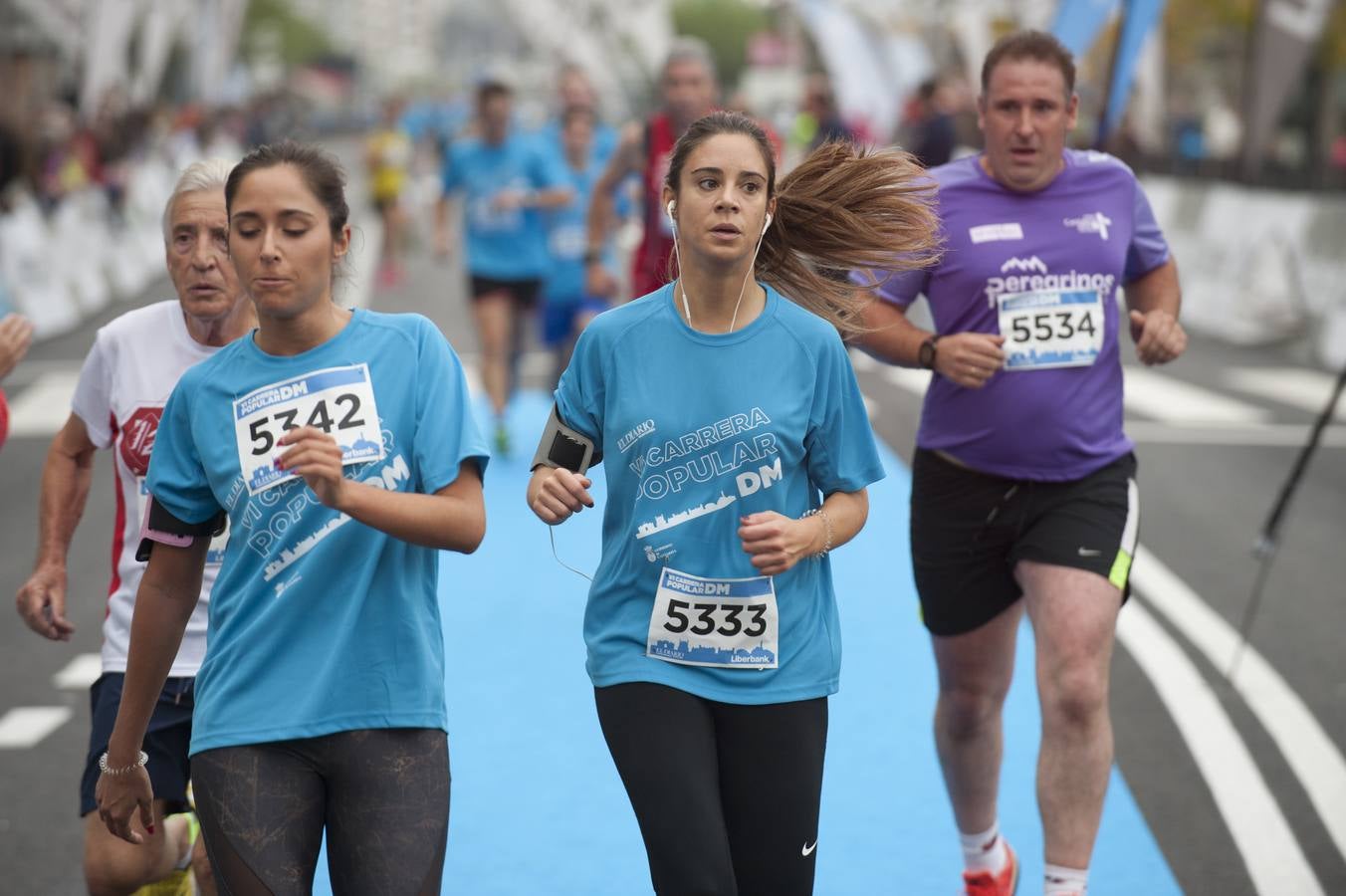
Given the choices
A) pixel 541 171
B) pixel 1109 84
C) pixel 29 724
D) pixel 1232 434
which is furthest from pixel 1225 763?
pixel 1232 434

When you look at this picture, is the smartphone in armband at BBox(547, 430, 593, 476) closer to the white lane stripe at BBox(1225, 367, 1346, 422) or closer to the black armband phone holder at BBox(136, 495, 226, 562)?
the black armband phone holder at BBox(136, 495, 226, 562)

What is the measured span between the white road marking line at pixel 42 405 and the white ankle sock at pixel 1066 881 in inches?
358

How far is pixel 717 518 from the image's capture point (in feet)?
11.9

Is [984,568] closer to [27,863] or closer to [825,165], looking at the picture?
[825,165]

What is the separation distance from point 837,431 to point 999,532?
123cm

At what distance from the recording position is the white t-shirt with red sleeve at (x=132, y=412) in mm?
4082

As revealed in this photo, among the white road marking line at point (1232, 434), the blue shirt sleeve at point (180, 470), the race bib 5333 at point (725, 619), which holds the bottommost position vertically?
the white road marking line at point (1232, 434)

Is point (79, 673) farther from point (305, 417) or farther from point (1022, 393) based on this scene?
point (305, 417)

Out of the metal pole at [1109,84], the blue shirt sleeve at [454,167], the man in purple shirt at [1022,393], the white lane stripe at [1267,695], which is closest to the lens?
the man in purple shirt at [1022,393]

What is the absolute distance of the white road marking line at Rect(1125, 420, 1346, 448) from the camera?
12.8m

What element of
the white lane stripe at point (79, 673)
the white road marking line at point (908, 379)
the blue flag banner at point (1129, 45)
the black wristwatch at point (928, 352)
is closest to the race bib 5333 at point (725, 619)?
the black wristwatch at point (928, 352)

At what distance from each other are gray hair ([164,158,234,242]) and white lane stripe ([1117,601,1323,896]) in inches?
129

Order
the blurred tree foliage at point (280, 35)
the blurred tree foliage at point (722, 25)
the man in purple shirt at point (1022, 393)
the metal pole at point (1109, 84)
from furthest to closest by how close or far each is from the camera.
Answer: the blurred tree foliage at point (722, 25) → the blurred tree foliage at point (280, 35) → the metal pole at point (1109, 84) → the man in purple shirt at point (1022, 393)

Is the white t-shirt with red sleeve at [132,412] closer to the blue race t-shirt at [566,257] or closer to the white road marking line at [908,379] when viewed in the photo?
the blue race t-shirt at [566,257]
